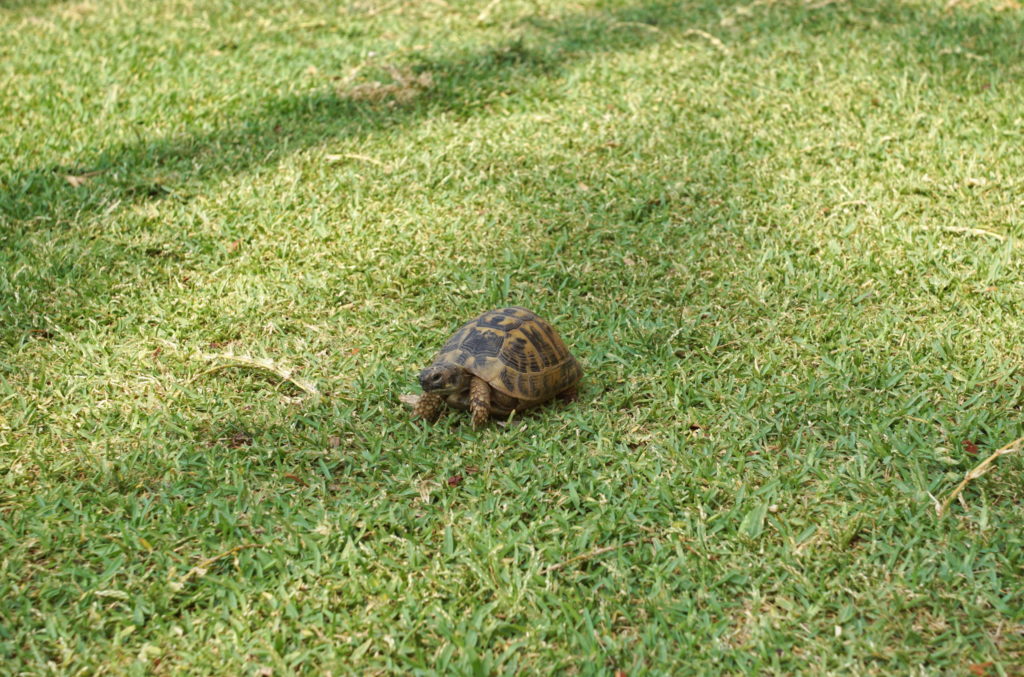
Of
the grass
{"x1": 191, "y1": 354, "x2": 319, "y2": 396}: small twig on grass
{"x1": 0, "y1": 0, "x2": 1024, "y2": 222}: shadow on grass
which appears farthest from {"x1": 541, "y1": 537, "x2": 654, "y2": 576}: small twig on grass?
{"x1": 0, "y1": 0, "x2": 1024, "y2": 222}: shadow on grass

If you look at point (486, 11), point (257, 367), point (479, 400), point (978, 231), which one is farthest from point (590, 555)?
point (486, 11)

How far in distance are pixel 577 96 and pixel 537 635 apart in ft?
15.3

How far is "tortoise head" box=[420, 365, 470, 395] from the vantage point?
3.63 m

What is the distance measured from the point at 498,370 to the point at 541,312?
910 millimetres

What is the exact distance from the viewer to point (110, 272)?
482 centimetres

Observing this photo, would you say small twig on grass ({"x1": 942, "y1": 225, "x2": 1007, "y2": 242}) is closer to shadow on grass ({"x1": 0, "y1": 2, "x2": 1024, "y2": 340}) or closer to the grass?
the grass

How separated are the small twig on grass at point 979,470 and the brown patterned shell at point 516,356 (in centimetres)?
141

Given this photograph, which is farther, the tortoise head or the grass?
the tortoise head

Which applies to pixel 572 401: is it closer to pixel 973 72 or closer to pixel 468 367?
pixel 468 367

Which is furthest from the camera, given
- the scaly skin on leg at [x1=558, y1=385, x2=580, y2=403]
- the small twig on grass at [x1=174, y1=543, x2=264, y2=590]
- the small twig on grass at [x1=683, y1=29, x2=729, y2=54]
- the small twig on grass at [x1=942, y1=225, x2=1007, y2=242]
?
the small twig on grass at [x1=683, y1=29, x2=729, y2=54]

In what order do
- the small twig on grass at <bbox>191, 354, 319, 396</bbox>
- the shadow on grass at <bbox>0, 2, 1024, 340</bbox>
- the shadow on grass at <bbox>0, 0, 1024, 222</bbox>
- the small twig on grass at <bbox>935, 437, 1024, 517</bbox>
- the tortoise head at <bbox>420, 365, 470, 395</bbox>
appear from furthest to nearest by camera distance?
the shadow on grass at <bbox>0, 0, 1024, 222</bbox>, the shadow on grass at <bbox>0, 2, 1024, 340</bbox>, the small twig on grass at <bbox>191, 354, 319, 396</bbox>, the tortoise head at <bbox>420, 365, 470, 395</bbox>, the small twig on grass at <bbox>935, 437, 1024, 517</bbox>

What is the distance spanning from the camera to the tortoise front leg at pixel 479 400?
367cm

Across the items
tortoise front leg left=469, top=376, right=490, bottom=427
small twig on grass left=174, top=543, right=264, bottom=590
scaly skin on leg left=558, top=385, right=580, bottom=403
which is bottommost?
small twig on grass left=174, top=543, right=264, bottom=590

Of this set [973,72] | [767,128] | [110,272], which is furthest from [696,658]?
[973,72]
